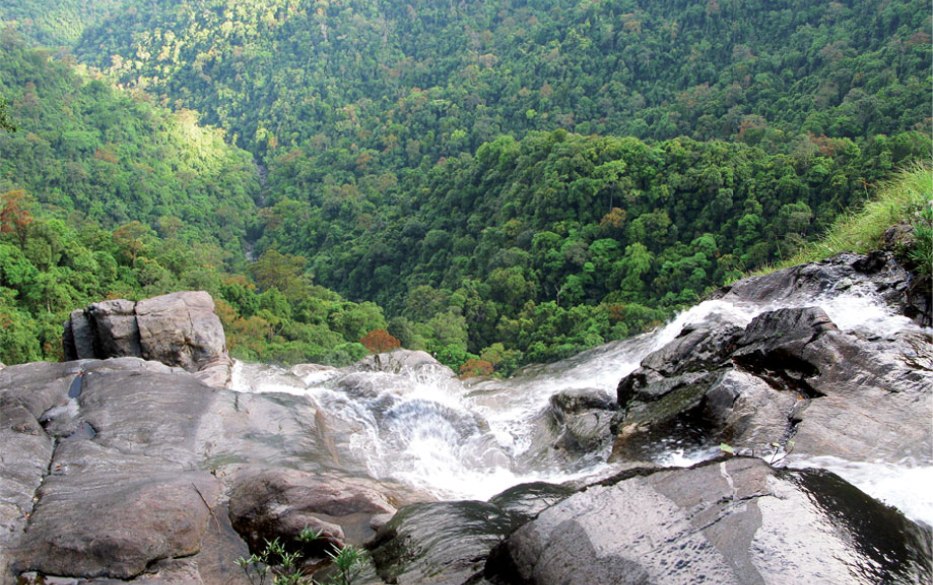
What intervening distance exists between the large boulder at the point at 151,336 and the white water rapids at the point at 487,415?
87cm

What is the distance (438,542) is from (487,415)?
6.36 meters

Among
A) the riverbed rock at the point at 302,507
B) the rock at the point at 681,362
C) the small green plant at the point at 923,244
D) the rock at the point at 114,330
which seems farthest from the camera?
the rock at the point at 114,330

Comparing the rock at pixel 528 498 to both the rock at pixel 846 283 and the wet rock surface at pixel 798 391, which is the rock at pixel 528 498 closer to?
the wet rock surface at pixel 798 391

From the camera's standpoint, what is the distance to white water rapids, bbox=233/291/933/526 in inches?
258

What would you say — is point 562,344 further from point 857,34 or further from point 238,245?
point 238,245

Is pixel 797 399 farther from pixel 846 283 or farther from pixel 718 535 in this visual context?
pixel 718 535

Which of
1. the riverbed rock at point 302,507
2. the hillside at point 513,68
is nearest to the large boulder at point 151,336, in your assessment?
the riverbed rock at point 302,507

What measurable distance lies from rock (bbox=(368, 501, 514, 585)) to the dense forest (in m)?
10.6

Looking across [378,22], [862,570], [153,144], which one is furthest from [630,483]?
[378,22]

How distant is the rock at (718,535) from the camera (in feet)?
15.5

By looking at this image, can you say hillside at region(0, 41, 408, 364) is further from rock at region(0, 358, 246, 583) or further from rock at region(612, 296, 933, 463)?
rock at region(612, 296, 933, 463)

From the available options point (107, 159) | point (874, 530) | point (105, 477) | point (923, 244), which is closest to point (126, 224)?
point (107, 159)

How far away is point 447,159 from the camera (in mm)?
63719

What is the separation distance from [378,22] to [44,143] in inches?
2309
